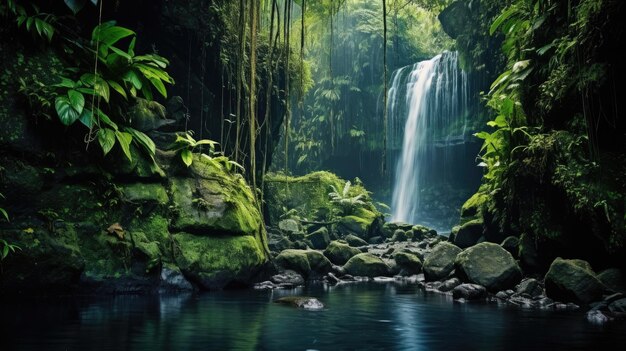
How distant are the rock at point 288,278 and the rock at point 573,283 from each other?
4402mm

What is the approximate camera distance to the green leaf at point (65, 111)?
6.49 meters

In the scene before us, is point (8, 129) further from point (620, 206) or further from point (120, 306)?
point (620, 206)

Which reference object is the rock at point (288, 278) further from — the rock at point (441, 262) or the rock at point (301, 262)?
the rock at point (441, 262)

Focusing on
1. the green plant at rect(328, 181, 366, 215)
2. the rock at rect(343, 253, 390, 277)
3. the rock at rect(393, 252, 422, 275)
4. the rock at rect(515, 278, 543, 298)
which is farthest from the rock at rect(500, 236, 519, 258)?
the green plant at rect(328, 181, 366, 215)

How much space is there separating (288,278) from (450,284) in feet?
9.68

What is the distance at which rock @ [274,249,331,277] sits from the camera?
10.1 meters

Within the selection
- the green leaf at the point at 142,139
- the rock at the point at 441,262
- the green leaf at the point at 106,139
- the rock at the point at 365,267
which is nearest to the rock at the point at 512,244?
the rock at the point at 441,262

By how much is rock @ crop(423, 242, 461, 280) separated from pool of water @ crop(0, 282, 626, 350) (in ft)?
7.64

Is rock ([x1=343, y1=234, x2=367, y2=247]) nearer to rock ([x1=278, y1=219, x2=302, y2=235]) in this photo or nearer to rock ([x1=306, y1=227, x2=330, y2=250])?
rock ([x1=306, y1=227, x2=330, y2=250])

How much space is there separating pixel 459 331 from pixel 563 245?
390 centimetres

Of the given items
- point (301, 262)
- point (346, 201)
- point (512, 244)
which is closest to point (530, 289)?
point (512, 244)

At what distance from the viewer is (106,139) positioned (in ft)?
22.7

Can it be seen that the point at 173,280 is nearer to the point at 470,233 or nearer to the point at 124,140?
the point at 124,140

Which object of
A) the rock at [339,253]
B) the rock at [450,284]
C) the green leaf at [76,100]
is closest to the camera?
the green leaf at [76,100]
